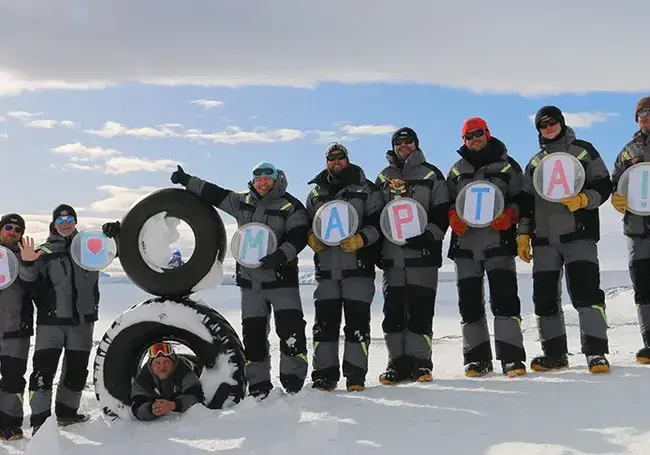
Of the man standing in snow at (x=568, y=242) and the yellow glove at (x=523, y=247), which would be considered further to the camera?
the yellow glove at (x=523, y=247)

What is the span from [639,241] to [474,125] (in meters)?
1.87

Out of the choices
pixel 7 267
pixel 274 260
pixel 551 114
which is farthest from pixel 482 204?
pixel 7 267

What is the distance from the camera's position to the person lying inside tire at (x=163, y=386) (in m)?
5.45

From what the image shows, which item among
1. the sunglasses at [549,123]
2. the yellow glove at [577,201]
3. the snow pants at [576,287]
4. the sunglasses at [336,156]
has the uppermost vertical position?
the sunglasses at [549,123]

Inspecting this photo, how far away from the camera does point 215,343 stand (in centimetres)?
556

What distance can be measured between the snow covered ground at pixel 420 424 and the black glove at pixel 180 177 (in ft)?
7.16

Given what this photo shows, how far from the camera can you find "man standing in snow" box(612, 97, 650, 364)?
589cm

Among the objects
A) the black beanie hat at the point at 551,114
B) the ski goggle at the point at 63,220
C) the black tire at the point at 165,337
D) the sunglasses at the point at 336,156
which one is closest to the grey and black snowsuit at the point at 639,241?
the black beanie hat at the point at 551,114

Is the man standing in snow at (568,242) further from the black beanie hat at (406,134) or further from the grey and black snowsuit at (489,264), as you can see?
the black beanie hat at (406,134)

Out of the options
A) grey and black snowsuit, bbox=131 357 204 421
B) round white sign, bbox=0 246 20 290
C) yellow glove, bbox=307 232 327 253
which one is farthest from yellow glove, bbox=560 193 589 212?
round white sign, bbox=0 246 20 290

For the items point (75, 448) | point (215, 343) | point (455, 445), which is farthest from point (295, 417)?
point (75, 448)

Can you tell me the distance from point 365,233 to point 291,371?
4.97 ft

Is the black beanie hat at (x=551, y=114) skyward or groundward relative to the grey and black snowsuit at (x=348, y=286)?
skyward

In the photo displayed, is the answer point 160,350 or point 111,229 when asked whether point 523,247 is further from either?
point 111,229
